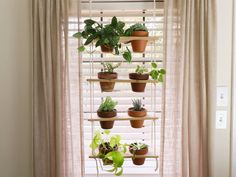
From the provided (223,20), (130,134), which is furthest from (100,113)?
(223,20)

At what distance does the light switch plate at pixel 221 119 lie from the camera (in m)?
2.09

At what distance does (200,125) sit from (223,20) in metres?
0.83

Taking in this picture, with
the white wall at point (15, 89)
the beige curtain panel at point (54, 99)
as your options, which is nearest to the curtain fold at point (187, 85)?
the beige curtain panel at point (54, 99)

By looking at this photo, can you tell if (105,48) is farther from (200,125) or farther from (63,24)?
(200,125)

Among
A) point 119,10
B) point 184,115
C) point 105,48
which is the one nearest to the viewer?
point 105,48

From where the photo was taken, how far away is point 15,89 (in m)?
2.12

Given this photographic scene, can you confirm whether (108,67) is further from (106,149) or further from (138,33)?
(106,149)

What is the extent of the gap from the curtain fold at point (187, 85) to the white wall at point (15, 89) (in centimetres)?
107

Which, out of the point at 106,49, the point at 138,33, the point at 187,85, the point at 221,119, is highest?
the point at 138,33

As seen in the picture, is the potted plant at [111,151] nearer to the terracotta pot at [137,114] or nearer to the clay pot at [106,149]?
the clay pot at [106,149]

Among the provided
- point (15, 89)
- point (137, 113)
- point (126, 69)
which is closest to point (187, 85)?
point (137, 113)

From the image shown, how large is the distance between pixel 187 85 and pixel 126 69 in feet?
1.76

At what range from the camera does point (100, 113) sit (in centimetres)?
198

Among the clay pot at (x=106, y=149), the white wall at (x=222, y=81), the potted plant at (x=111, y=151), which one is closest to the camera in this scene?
the potted plant at (x=111, y=151)
